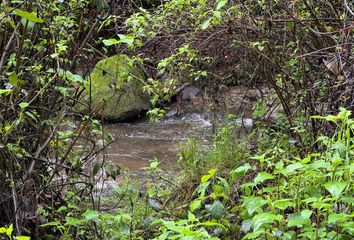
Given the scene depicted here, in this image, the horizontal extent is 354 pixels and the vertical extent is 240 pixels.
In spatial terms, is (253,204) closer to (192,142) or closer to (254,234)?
(254,234)

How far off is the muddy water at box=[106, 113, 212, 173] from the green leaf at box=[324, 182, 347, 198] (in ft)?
12.0

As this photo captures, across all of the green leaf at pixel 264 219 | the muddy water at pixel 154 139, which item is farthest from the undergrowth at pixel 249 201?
the muddy water at pixel 154 139

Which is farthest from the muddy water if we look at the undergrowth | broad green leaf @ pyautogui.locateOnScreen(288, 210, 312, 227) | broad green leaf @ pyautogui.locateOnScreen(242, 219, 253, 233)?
broad green leaf @ pyautogui.locateOnScreen(288, 210, 312, 227)

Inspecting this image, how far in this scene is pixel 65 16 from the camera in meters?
3.57

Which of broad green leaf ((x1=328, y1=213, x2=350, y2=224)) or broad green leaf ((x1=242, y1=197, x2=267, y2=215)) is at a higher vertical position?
broad green leaf ((x1=328, y1=213, x2=350, y2=224))

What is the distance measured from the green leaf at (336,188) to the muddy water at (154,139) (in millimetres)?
3667

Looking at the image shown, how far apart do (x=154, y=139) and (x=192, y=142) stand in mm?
2706

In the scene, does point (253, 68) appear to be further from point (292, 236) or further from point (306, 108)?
point (292, 236)

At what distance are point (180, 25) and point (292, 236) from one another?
2.67 metres

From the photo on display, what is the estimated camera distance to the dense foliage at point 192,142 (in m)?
2.53

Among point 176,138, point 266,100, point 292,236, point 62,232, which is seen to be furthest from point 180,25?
point 176,138

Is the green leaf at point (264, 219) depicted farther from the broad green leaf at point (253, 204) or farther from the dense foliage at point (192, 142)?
the broad green leaf at point (253, 204)

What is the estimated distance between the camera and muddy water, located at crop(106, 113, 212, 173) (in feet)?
21.1

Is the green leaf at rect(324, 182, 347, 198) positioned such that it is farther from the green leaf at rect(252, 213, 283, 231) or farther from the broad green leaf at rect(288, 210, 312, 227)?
the green leaf at rect(252, 213, 283, 231)
